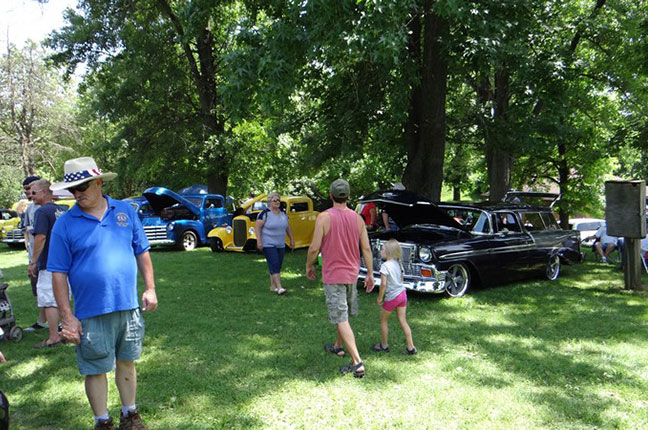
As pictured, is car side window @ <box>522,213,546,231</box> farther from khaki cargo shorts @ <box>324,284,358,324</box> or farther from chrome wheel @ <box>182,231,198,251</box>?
chrome wheel @ <box>182,231,198,251</box>

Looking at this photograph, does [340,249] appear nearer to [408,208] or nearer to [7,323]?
[7,323]

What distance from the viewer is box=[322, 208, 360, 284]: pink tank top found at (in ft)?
16.9

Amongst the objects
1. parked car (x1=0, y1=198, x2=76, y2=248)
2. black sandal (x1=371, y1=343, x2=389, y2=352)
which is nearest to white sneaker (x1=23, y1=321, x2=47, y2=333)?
black sandal (x1=371, y1=343, x2=389, y2=352)

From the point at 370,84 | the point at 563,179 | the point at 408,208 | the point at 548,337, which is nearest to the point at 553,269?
the point at 408,208

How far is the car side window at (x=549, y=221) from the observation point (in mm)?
10891

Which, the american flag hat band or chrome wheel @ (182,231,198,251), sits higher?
the american flag hat band

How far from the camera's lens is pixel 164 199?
56.6 ft

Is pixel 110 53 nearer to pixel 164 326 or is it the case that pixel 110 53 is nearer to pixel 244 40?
pixel 244 40

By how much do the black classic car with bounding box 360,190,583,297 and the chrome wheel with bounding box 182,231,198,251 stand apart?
9.55 meters

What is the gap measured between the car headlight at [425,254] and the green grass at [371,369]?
2.53 ft

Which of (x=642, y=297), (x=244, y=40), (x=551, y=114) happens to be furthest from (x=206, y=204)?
(x=642, y=297)

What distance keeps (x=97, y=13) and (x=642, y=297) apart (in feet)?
65.1

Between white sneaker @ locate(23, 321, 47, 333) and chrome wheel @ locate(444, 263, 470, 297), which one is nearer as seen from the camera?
white sneaker @ locate(23, 321, 47, 333)

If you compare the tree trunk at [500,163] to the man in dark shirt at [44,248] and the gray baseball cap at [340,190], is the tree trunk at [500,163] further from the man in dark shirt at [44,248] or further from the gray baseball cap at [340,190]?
the man in dark shirt at [44,248]
